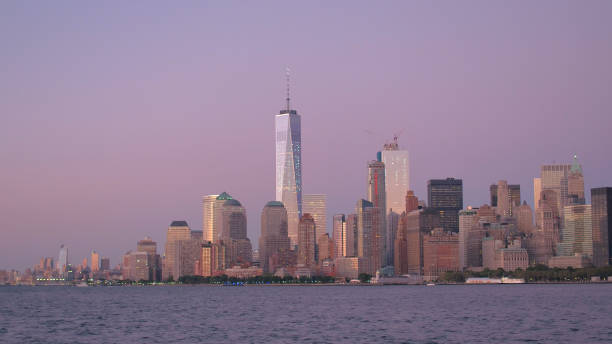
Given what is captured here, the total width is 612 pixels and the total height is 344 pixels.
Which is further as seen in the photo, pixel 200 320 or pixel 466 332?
pixel 200 320

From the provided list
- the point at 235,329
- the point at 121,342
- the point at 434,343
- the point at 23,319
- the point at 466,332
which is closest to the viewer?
the point at 434,343

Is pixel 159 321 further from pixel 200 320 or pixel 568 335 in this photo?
pixel 568 335

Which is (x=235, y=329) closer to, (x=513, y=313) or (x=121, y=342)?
Answer: (x=121, y=342)

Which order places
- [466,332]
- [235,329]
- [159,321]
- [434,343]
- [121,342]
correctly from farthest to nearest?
1. [159,321]
2. [235,329]
3. [466,332]
4. [121,342]
5. [434,343]

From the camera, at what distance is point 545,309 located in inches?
5305

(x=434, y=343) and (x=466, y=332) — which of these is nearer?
(x=434, y=343)

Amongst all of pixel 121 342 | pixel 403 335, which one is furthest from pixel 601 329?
pixel 121 342

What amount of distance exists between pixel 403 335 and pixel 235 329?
20.3 metres

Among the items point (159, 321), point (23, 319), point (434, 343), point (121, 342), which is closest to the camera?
point (434, 343)

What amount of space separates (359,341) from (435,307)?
64.9 metres

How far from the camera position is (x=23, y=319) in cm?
13050

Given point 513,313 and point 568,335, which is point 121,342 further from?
point 513,313

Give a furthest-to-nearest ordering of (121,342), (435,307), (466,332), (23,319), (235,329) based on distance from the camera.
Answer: (435,307) < (23,319) < (235,329) < (466,332) < (121,342)

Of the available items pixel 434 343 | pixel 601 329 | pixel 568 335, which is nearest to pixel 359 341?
pixel 434 343
